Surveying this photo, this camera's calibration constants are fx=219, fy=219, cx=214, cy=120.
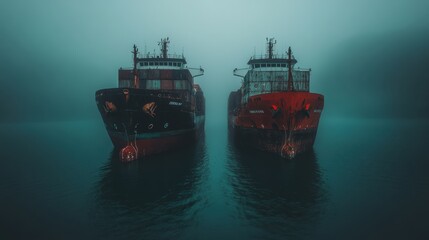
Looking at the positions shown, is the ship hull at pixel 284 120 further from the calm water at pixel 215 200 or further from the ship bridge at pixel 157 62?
the ship bridge at pixel 157 62

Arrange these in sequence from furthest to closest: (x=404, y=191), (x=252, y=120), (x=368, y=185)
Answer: (x=252, y=120)
(x=368, y=185)
(x=404, y=191)

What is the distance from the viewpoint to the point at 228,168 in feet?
67.6

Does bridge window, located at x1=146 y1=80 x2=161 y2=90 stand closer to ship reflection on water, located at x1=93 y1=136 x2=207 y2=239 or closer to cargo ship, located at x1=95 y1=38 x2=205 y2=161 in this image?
cargo ship, located at x1=95 y1=38 x2=205 y2=161

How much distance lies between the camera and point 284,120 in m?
20.8

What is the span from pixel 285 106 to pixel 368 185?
8.66 metres

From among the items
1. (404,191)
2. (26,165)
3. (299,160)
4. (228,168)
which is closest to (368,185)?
(404,191)

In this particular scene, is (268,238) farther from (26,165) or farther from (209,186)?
(26,165)

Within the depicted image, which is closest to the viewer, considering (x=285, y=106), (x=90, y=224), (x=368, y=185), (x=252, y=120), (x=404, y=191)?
(x=90, y=224)

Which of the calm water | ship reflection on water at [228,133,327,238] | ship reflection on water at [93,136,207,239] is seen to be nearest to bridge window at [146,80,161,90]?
the calm water

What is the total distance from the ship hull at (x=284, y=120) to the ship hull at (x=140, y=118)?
8.74m

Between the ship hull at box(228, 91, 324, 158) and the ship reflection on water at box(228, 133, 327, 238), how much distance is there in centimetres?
155

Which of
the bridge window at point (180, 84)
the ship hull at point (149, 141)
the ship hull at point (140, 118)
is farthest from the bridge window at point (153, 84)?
the ship hull at point (149, 141)

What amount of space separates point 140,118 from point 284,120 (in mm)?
13514

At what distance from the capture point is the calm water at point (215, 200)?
9.79 m
